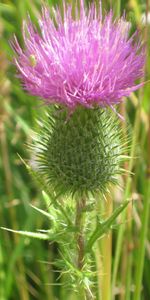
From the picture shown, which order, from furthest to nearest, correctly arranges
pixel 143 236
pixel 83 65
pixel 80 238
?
pixel 143 236 → pixel 80 238 → pixel 83 65

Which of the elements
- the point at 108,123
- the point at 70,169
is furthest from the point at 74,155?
the point at 108,123

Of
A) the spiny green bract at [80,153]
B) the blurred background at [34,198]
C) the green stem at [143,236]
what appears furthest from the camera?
the blurred background at [34,198]

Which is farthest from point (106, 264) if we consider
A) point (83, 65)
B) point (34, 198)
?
point (34, 198)

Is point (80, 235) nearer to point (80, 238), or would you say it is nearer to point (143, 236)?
point (80, 238)

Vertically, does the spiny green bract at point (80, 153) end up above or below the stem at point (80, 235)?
above

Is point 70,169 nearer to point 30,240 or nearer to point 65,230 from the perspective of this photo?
point 65,230

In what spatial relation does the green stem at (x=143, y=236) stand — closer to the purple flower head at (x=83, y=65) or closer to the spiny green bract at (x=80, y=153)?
the spiny green bract at (x=80, y=153)

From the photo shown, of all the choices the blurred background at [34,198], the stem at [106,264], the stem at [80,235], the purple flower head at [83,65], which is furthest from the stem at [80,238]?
the purple flower head at [83,65]
